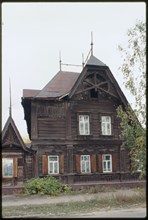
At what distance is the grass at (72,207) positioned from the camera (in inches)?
525

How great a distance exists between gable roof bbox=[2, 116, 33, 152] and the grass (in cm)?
801

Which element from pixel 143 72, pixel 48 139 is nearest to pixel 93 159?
pixel 48 139

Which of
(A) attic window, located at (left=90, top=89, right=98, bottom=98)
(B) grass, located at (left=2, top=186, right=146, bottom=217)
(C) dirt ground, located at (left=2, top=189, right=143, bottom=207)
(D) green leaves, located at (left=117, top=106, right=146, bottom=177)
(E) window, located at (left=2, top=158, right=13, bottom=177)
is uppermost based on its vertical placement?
(A) attic window, located at (left=90, top=89, right=98, bottom=98)

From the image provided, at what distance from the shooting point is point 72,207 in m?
14.9

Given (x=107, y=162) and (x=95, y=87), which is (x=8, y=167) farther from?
(x=95, y=87)

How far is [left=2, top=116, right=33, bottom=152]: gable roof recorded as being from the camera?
23.2 meters

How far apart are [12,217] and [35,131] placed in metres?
11.6

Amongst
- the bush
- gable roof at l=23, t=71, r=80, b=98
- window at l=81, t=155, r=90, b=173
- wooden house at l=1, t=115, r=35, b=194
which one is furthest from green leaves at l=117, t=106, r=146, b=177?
gable roof at l=23, t=71, r=80, b=98

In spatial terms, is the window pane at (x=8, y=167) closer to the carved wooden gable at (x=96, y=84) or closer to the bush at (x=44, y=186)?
the bush at (x=44, y=186)

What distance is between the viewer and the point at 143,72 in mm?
16625

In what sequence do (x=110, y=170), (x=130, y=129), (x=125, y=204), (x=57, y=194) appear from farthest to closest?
(x=110, y=170) → (x=57, y=194) → (x=130, y=129) → (x=125, y=204)

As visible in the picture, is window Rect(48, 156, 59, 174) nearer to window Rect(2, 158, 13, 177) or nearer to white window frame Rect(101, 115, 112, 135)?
window Rect(2, 158, 13, 177)

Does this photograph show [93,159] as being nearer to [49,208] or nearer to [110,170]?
[110,170]

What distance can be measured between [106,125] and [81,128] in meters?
2.02
